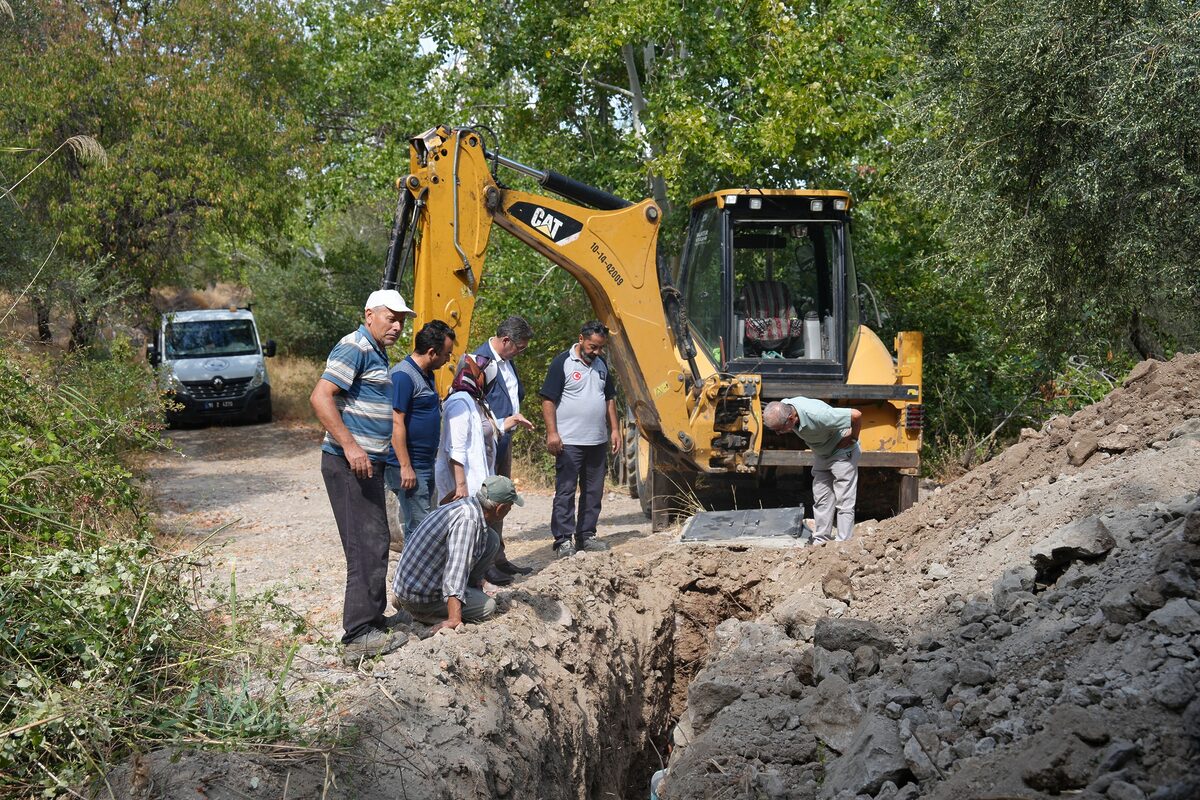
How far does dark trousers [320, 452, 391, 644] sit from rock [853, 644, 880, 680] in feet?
8.22

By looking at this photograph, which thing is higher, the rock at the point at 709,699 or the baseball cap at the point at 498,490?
the baseball cap at the point at 498,490

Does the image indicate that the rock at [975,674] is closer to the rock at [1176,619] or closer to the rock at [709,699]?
the rock at [1176,619]

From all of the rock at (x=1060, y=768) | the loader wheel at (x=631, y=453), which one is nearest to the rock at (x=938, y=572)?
the rock at (x=1060, y=768)

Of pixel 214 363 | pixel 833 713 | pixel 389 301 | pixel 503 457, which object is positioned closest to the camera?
pixel 833 713

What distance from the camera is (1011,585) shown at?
579 cm

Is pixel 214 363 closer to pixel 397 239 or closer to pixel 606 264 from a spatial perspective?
pixel 606 264

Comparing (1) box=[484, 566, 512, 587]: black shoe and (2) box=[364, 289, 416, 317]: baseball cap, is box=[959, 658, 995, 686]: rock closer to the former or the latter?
(2) box=[364, 289, 416, 317]: baseball cap

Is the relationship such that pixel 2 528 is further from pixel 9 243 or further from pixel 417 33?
pixel 417 33

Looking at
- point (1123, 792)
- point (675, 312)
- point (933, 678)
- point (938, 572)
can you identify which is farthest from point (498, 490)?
point (675, 312)

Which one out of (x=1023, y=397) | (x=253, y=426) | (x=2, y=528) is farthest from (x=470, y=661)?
(x=253, y=426)

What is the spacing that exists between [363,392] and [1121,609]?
385 centimetres

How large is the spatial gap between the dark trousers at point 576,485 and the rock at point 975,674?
4.81 meters

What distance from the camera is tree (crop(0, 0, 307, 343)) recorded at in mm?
16344

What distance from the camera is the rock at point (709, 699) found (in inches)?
242
